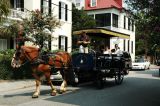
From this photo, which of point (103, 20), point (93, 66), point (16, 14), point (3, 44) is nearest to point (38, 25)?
point (93, 66)

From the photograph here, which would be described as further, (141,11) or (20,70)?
(20,70)

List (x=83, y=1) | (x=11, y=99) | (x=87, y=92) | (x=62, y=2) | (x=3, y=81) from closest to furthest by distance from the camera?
(x=11, y=99), (x=87, y=92), (x=3, y=81), (x=62, y=2), (x=83, y=1)

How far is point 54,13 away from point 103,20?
1786 centimetres

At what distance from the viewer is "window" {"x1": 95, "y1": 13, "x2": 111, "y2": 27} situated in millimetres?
48938

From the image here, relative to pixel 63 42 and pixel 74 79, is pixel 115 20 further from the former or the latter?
pixel 74 79

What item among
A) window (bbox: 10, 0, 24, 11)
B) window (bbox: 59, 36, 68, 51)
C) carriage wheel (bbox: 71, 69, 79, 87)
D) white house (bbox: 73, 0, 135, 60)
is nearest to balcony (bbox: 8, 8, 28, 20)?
window (bbox: 10, 0, 24, 11)

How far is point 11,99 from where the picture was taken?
537 inches

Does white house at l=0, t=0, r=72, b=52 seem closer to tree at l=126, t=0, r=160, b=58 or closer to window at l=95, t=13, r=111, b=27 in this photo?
window at l=95, t=13, r=111, b=27

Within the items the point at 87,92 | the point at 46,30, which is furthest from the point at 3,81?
the point at 87,92

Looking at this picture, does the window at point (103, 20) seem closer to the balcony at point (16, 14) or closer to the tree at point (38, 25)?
the balcony at point (16, 14)

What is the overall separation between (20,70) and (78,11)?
21739 mm

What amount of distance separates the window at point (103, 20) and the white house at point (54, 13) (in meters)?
13.5

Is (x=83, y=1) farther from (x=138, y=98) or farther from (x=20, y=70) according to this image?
(x=138, y=98)

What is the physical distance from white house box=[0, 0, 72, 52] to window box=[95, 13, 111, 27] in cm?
1348
